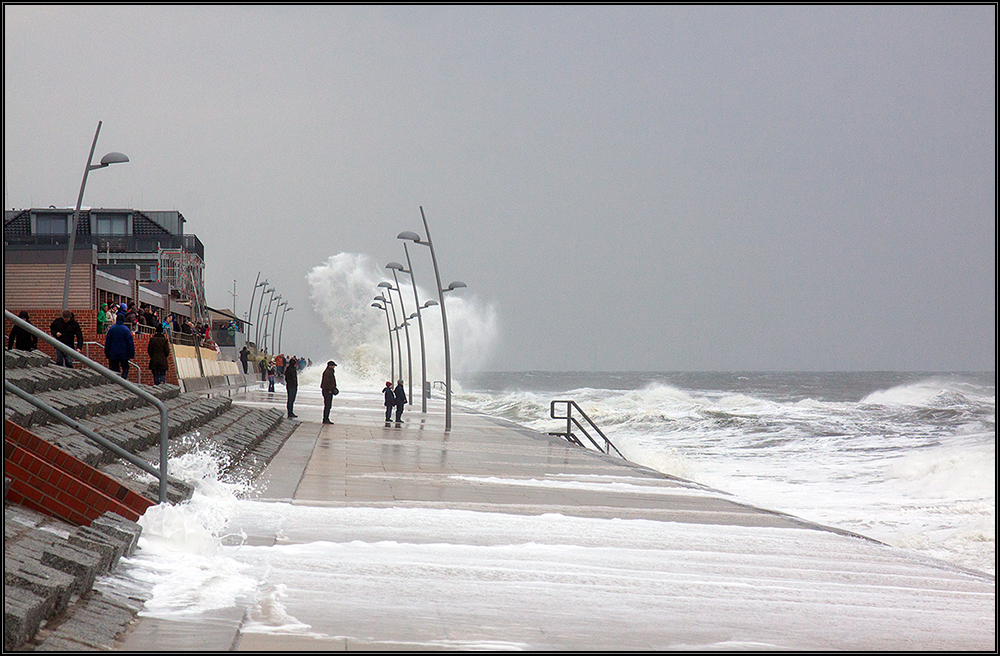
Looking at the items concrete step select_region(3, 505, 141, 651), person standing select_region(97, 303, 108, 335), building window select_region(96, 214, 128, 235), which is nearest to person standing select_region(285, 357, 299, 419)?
person standing select_region(97, 303, 108, 335)

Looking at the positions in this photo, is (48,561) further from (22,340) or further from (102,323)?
(102,323)

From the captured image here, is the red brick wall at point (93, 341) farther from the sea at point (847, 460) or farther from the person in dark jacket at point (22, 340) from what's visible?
the sea at point (847, 460)

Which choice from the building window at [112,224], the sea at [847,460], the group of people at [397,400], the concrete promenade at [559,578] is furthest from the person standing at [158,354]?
the building window at [112,224]

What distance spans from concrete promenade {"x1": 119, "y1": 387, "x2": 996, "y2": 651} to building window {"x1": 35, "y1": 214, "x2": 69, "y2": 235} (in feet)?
213

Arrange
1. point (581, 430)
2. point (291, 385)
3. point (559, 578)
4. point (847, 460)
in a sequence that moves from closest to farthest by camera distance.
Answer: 1. point (559, 578)
2. point (291, 385)
3. point (581, 430)
4. point (847, 460)

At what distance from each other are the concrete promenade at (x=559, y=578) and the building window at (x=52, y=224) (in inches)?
2559

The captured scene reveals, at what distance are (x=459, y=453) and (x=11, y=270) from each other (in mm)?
20248

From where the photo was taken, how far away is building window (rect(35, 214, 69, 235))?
69.5 m

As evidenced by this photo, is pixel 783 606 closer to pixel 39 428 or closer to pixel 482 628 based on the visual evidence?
pixel 482 628

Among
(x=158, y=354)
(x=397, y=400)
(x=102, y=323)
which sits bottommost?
(x=397, y=400)

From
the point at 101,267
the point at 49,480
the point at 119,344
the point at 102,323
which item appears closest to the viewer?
the point at 49,480

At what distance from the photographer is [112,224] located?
3152 inches

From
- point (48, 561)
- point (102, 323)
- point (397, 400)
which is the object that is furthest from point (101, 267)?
point (48, 561)

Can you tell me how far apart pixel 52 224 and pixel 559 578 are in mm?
73388
